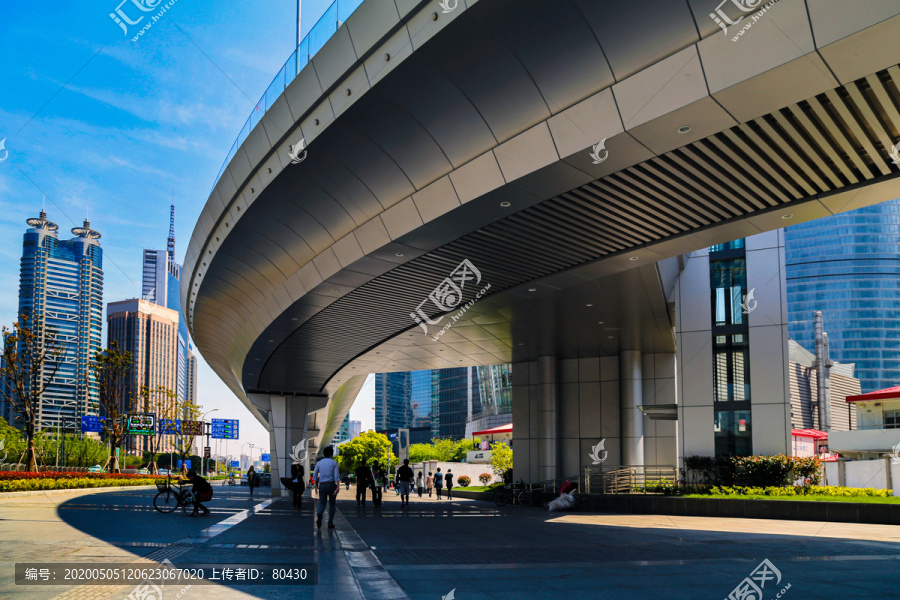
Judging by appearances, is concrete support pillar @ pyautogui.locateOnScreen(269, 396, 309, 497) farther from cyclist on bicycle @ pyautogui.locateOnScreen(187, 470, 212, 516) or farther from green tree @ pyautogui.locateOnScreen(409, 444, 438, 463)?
green tree @ pyautogui.locateOnScreen(409, 444, 438, 463)

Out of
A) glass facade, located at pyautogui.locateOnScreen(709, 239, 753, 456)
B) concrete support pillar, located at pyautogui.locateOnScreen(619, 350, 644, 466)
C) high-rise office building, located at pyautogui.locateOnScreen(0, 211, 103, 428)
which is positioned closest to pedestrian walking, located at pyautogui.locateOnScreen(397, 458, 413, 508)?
concrete support pillar, located at pyautogui.locateOnScreen(619, 350, 644, 466)

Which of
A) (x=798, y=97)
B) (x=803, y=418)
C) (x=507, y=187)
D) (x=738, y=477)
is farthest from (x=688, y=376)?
(x=803, y=418)

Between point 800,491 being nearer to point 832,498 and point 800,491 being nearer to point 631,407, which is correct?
point 832,498

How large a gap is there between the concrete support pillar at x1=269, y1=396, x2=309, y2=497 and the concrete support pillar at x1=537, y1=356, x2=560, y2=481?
11.7 meters

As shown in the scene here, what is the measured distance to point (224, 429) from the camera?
74250mm

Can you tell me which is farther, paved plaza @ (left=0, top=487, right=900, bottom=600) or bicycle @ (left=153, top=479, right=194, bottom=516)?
bicycle @ (left=153, top=479, right=194, bottom=516)

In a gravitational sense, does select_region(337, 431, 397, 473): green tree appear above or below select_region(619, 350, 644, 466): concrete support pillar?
below

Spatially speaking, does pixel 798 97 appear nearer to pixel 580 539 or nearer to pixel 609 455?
pixel 580 539

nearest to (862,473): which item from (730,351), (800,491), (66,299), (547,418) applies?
(730,351)

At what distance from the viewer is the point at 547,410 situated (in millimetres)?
29234

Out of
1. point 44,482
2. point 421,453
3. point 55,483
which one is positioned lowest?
point 421,453

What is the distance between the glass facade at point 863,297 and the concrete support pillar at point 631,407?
112940 mm

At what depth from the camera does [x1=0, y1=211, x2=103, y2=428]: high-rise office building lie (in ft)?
369

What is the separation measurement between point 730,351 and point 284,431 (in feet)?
67.1
